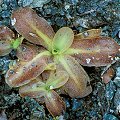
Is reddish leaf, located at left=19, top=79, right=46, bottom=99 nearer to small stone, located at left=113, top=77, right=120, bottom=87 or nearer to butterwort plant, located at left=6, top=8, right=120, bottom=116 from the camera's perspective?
butterwort plant, located at left=6, top=8, right=120, bottom=116

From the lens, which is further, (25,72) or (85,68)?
(85,68)

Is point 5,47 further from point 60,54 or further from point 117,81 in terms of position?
point 117,81

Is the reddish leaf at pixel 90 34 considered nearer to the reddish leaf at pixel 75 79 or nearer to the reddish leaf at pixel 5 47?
the reddish leaf at pixel 75 79

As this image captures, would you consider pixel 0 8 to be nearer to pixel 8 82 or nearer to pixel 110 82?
pixel 8 82

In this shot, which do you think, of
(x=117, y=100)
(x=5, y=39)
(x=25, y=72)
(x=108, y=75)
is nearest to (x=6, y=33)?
(x=5, y=39)

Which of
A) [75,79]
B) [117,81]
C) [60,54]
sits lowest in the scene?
[117,81]

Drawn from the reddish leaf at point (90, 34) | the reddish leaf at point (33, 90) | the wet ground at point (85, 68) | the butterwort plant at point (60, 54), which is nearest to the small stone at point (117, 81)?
the wet ground at point (85, 68)

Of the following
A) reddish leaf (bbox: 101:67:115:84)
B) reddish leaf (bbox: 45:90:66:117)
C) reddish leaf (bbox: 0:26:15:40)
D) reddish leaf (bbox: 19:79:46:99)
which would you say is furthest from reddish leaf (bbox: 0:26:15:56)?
reddish leaf (bbox: 101:67:115:84)
